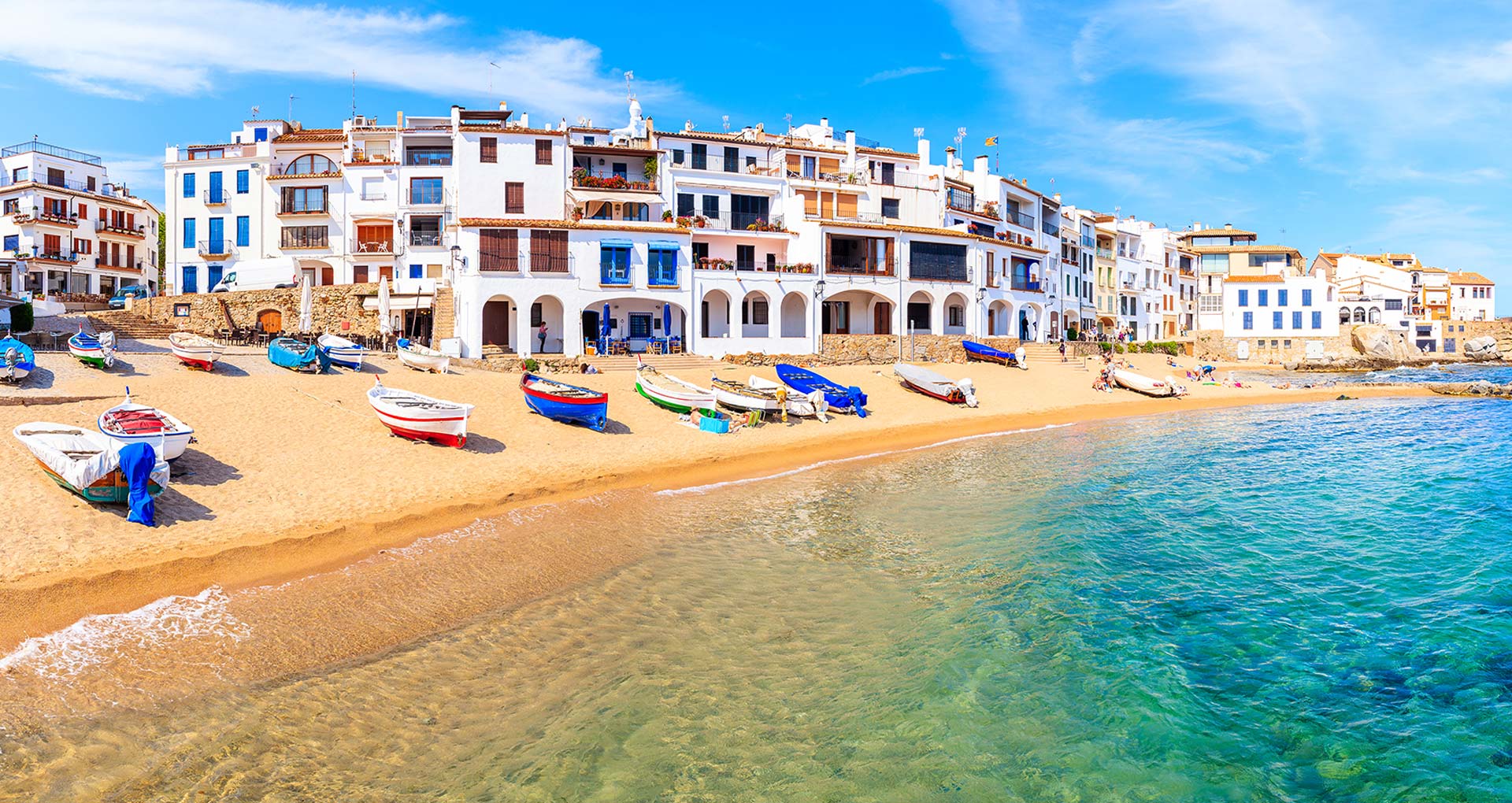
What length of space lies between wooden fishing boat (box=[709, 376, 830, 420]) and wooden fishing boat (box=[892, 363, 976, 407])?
7.11 metres

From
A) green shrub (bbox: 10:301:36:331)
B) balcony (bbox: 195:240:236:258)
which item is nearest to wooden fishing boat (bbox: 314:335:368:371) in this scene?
green shrub (bbox: 10:301:36:331)

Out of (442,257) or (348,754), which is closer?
(348,754)

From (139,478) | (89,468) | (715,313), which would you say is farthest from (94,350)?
(715,313)

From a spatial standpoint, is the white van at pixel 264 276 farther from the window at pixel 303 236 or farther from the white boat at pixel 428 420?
the white boat at pixel 428 420

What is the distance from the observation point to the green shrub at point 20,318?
3066 centimetres

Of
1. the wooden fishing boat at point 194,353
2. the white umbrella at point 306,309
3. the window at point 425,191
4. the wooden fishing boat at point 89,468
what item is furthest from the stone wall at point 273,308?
the wooden fishing boat at point 89,468

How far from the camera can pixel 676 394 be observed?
91.8 ft

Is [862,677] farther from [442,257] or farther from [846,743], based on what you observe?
[442,257]

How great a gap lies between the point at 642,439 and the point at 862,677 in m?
16.0

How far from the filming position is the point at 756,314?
47.8m

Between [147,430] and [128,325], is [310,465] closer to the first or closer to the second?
[147,430]

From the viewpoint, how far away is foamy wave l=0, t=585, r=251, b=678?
899 centimetres

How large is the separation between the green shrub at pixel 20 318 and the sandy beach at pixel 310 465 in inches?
222

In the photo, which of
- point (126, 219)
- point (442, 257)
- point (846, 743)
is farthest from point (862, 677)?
point (126, 219)
